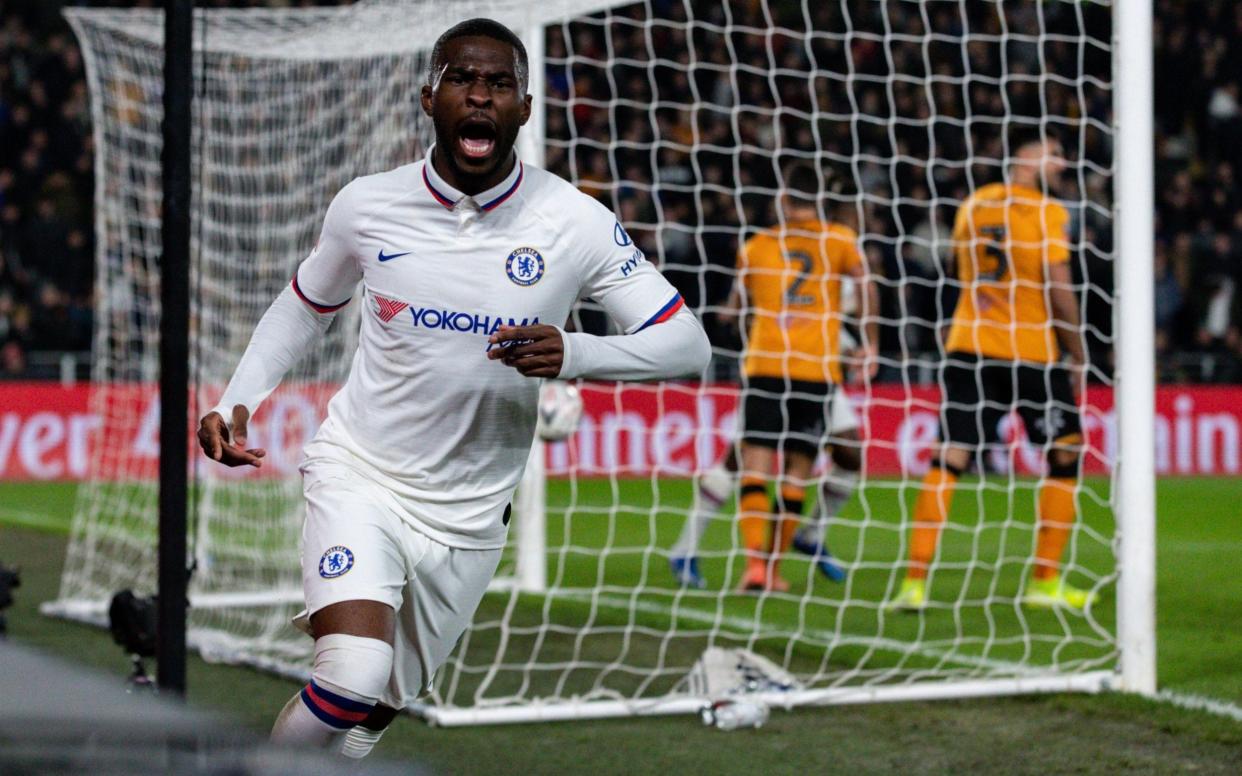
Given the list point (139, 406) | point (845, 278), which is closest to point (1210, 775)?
point (845, 278)

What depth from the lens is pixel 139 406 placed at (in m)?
11.8

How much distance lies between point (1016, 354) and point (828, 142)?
214 inches

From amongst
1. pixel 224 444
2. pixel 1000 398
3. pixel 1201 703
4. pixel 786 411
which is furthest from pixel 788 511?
pixel 224 444

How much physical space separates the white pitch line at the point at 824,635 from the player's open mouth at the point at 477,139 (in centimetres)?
336

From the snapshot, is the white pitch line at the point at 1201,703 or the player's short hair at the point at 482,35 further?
the white pitch line at the point at 1201,703

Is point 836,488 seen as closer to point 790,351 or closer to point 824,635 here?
point 790,351

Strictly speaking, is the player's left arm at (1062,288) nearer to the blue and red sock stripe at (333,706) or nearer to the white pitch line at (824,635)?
the white pitch line at (824,635)

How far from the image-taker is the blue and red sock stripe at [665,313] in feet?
11.5

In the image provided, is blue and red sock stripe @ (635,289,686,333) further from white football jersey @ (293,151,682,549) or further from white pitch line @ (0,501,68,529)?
white pitch line @ (0,501,68,529)

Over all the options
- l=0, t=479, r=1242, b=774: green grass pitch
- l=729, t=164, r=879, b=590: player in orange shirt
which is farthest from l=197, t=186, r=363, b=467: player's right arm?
l=729, t=164, r=879, b=590: player in orange shirt

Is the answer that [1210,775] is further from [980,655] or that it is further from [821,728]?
[980,655]

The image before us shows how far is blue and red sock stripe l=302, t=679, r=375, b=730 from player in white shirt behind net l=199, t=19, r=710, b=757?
0.05 m

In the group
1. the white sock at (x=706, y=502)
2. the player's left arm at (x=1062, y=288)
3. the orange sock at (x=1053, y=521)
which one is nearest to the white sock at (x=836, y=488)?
the white sock at (x=706, y=502)

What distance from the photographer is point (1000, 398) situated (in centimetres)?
732
